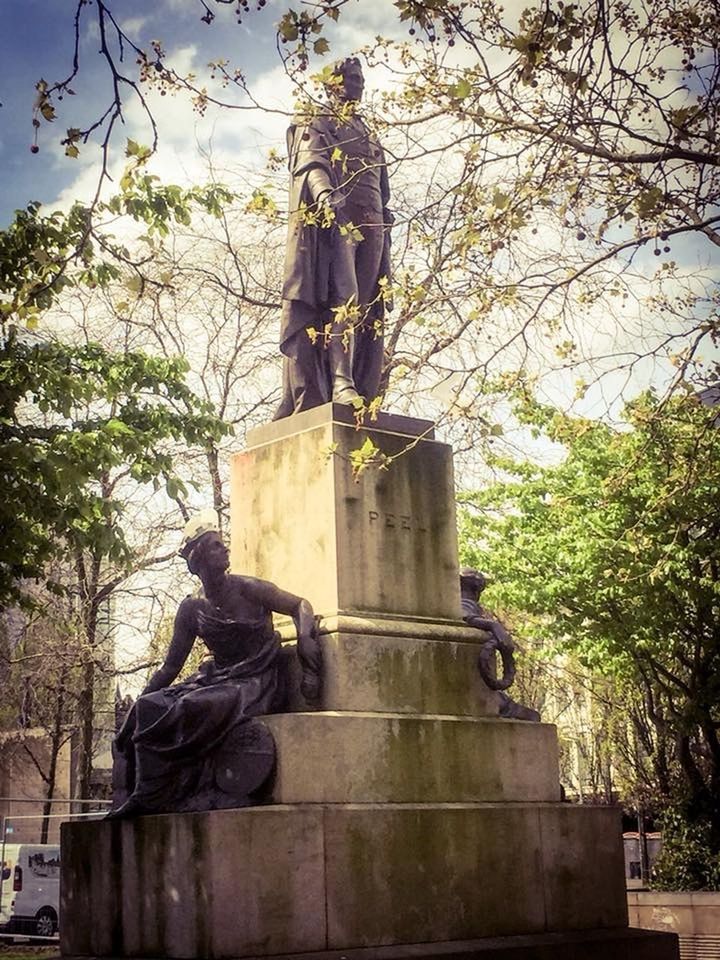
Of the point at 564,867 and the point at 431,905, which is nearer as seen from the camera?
the point at 431,905

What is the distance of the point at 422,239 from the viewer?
8.84 meters

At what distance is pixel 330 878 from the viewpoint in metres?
7.15

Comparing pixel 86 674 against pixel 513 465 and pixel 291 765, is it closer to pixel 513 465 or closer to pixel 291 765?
pixel 513 465

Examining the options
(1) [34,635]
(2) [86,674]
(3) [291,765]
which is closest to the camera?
(3) [291,765]

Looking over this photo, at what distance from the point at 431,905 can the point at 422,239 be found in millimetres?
4322

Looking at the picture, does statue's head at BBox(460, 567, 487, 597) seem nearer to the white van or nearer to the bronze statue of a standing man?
the bronze statue of a standing man

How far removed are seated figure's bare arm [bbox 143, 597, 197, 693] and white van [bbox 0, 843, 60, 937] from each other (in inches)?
588

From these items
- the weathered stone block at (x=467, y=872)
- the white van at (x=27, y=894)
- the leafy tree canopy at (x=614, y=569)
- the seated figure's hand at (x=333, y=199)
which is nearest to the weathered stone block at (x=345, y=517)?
the weathered stone block at (x=467, y=872)

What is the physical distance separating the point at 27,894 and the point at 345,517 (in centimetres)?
1611

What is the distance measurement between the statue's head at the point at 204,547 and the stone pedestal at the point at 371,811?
0.65 meters

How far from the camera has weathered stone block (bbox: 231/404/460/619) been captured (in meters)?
8.44

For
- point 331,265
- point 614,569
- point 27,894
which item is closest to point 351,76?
point 331,265

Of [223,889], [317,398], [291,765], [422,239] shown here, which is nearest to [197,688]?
[291,765]

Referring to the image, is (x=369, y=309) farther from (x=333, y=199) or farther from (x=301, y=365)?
(x=333, y=199)
